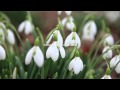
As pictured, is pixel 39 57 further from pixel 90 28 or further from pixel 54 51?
pixel 90 28

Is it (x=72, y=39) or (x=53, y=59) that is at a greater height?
(x=72, y=39)

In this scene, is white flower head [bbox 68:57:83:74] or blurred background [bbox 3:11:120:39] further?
blurred background [bbox 3:11:120:39]

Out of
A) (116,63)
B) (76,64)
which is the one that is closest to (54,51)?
(76,64)

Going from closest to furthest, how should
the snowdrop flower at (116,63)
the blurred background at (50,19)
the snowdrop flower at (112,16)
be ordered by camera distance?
the snowdrop flower at (116,63)
the blurred background at (50,19)
the snowdrop flower at (112,16)

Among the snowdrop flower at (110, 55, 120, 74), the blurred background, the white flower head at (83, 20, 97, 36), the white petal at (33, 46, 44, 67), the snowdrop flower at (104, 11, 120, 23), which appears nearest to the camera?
the white petal at (33, 46, 44, 67)

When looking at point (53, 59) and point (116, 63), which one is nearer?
point (53, 59)

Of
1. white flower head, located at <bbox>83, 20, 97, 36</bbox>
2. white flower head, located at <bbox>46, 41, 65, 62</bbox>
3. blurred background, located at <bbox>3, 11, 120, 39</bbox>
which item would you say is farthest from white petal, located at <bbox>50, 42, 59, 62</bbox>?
blurred background, located at <bbox>3, 11, 120, 39</bbox>

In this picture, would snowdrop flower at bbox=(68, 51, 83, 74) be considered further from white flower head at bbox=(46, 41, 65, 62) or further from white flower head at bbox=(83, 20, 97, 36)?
white flower head at bbox=(83, 20, 97, 36)

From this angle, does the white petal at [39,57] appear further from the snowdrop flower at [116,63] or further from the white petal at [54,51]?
the snowdrop flower at [116,63]

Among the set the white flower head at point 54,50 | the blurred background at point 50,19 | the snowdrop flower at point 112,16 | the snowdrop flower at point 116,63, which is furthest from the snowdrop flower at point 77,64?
the snowdrop flower at point 112,16
